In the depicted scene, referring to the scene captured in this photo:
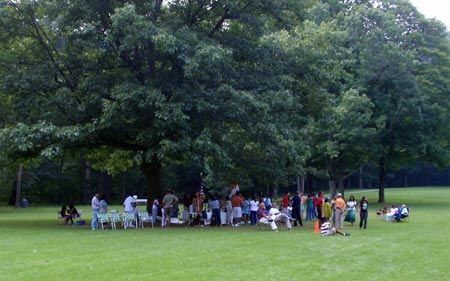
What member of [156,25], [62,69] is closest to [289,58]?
[156,25]

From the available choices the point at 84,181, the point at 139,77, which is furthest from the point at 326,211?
the point at 84,181

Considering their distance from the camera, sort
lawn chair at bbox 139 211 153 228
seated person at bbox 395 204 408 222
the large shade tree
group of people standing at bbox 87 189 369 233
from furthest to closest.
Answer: seated person at bbox 395 204 408 222
lawn chair at bbox 139 211 153 228
group of people standing at bbox 87 189 369 233
the large shade tree

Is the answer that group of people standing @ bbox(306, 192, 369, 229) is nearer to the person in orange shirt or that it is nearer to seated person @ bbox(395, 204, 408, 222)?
the person in orange shirt

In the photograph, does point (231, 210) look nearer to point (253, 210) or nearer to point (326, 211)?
point (253, 210)

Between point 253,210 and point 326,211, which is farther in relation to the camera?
point 253,210

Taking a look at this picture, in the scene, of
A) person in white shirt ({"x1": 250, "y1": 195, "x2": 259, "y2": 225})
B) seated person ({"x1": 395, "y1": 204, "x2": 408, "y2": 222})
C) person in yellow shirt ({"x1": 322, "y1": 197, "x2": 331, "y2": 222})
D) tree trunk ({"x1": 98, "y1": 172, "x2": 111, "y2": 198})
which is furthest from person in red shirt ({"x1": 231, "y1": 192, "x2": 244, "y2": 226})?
tree trunk ({"x1": 98, "y1": 172, "x2": 111, "y2": 198})

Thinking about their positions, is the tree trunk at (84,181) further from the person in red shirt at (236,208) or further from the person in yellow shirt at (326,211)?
the person in yellow shirt at (326,211)

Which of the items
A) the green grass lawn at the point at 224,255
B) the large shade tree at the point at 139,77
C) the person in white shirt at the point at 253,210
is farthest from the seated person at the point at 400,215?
the large shade tree at the point at 139,77

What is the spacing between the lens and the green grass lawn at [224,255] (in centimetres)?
1173

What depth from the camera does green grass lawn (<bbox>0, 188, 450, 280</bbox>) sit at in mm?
11727

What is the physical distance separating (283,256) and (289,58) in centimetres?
1318

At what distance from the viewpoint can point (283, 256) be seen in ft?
47.3

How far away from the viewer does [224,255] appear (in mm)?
14500

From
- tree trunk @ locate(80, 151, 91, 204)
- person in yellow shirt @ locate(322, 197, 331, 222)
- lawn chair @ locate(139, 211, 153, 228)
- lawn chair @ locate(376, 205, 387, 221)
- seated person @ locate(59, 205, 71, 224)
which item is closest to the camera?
person in yellow shirt @ locate(322, 197, 331, 222)
